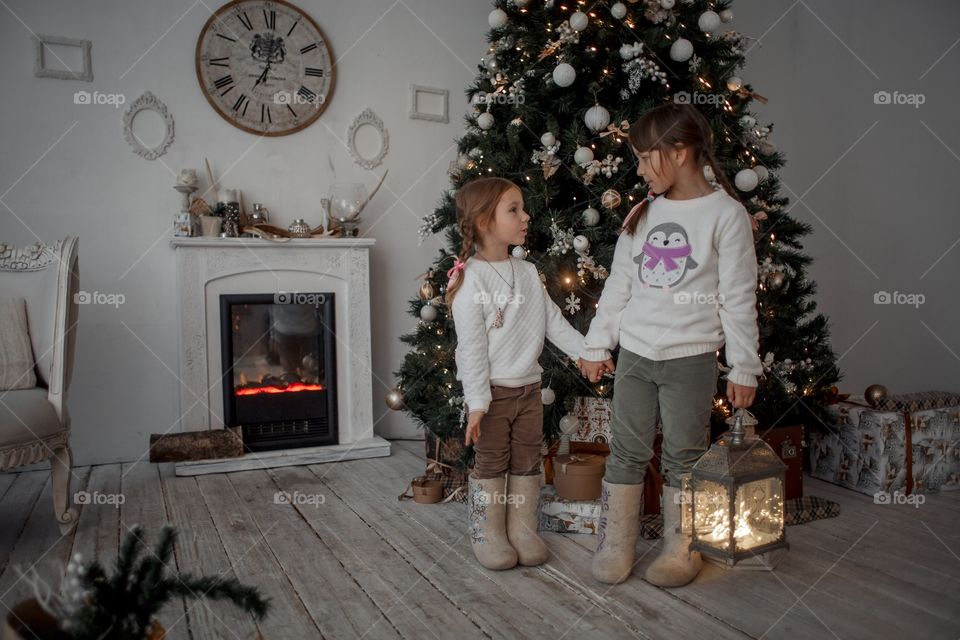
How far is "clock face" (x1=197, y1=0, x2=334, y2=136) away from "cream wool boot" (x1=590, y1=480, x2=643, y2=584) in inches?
109

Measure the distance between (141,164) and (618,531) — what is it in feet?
9.62

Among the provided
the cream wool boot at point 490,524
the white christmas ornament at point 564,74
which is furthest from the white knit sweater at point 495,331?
the white christmas ornament at point 564,74

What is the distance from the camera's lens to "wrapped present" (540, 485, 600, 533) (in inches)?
94.7

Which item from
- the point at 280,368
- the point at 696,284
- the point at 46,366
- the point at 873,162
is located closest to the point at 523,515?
the point at 696,284

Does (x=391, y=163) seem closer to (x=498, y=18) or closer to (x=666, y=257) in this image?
(x=498, y=18)

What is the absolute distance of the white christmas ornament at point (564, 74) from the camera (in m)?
2.53

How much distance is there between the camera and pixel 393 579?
204 centimetres

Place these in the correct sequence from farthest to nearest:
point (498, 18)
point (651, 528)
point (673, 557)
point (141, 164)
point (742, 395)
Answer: point (141, 164) → point (498, 18) → point (651, 528) → point (673, 557) → point (742, 395)

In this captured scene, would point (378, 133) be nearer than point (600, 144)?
No

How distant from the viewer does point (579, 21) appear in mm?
2535

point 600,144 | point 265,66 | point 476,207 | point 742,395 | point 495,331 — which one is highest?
point 265,66

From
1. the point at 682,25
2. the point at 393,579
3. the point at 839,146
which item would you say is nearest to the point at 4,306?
the point at 393,579

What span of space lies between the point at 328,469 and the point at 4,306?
1503mm

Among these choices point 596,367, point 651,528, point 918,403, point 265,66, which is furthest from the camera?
point 265,66
